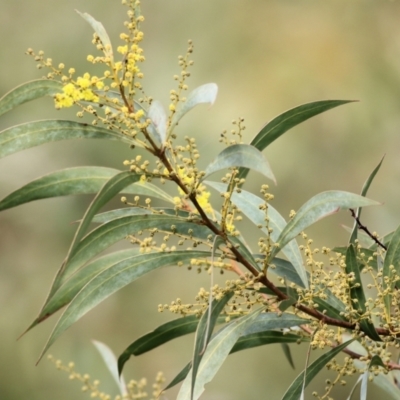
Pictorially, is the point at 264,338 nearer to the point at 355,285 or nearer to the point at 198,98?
the point at 355,285

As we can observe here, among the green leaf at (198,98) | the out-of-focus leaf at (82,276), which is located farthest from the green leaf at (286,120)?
the out-of-focus leaf at (82,276)

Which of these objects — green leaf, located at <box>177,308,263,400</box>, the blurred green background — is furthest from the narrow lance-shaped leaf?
the blurred green background

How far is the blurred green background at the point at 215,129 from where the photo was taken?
58.7 inches

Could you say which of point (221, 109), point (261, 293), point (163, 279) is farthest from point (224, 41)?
point (261, 293)

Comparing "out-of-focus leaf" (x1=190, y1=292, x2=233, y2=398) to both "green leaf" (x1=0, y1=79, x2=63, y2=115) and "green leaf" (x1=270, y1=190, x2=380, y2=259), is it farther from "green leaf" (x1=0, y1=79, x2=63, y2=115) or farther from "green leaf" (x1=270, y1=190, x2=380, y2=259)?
"green leaf" (x1=0, y1=79, x2=63, y2=115)

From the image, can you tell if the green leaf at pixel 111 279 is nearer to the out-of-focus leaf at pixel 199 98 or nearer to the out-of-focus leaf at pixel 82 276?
the out-of-focus leaf at pixel 82 276

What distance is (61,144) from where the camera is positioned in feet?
5.35

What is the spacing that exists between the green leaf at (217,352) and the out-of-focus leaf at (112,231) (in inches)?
4.0

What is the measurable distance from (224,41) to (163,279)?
28.8 inches

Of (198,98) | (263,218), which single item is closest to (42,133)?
(198,98)

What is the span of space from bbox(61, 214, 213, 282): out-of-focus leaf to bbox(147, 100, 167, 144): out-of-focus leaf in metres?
0.07

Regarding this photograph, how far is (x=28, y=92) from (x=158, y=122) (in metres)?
0.12

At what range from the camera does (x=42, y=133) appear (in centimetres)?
49

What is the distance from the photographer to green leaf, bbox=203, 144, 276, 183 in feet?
1.42
